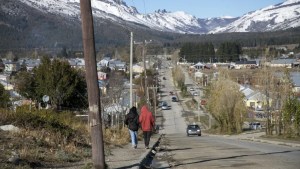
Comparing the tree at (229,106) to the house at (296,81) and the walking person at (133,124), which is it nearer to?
the house at (296,81)

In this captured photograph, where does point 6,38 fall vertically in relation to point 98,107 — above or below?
above

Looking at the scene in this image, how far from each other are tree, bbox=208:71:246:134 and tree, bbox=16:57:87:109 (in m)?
15.7

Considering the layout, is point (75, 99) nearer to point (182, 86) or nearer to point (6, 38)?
point (182, 86)

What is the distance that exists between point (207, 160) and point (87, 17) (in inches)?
262

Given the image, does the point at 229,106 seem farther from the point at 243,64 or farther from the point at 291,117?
the point at 243,64

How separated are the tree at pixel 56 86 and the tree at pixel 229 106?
15.7 m

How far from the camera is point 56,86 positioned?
195 ft

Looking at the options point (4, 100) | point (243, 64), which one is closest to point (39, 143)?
point (4, 100)

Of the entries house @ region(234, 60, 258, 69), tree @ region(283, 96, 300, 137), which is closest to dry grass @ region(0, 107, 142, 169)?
tree @ region(283, 96, 300, 137)

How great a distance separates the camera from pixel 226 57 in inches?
7200

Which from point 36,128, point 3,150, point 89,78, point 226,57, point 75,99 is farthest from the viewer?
point 226,57

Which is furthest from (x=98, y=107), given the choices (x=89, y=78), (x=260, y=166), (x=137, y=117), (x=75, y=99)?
(x=75, y=99)

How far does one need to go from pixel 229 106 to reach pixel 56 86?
1996 cm

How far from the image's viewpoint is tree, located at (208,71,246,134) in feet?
205
